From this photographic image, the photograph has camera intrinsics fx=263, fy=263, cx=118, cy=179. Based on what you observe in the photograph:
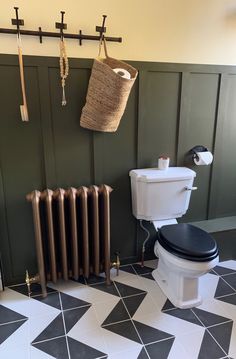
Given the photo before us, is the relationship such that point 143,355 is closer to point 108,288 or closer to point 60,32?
point 108,288

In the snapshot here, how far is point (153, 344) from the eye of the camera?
4.86 ft

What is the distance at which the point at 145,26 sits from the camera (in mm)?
1778

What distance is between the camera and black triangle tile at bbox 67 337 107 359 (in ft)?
4.62

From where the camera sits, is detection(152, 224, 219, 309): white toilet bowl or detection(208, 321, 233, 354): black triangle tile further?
detection(152, 224, 219, 309): white toilet bowl

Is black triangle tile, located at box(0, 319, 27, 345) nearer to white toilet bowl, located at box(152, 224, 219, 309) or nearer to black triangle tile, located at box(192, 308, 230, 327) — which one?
white toilet bowl, located at box(152, 224, 219, 309)

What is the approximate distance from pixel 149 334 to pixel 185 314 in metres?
0.29

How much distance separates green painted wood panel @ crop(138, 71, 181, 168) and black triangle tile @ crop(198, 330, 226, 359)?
1188 millimetres

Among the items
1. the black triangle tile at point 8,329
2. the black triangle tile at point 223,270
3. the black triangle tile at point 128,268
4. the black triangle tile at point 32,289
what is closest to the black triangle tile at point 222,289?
the black triangle tile at point 223,270

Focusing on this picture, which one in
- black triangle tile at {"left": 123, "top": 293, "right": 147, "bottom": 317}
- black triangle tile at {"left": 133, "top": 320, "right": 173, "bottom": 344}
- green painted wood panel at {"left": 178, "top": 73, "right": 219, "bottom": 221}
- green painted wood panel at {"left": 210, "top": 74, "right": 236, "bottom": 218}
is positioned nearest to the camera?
black triangle tile at {"left": 133, "top": 320, "right": 173, "bottom": 344}

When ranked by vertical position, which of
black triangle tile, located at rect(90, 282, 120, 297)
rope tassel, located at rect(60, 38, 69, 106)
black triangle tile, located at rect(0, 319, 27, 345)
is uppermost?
rope tassel, located at rect(60, 38, 69, 106)

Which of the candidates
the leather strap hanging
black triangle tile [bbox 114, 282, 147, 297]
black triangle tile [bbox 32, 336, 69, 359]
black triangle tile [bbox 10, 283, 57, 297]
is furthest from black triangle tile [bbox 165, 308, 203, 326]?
the leather strap hanging

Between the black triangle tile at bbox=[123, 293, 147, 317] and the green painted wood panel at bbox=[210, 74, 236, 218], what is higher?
the green painted wood panel at bbox=[210, 74, 236, 218]

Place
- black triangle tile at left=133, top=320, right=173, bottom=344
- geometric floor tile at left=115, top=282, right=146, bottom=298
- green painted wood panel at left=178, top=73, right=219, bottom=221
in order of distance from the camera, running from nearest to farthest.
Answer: black triangle tile at left=133, top=320, right=173, bottom=344, geometric floor tile at left=115, top=282, right=146, bottom=298, green painted wood panel at left=178, top=73, right=219, bottom=221

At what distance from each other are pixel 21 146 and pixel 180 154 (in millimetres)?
1191
